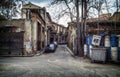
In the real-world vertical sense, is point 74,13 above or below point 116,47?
above

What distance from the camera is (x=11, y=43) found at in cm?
1994

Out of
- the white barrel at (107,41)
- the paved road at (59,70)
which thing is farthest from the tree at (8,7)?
the white barrel at (107,41)

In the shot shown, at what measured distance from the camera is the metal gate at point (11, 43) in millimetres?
19781

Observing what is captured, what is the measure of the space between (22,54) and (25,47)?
3.00ft

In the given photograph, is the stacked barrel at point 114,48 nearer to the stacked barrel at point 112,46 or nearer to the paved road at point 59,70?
the stacked barrel at point 112,46

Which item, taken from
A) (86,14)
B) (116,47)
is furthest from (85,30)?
(116,47)

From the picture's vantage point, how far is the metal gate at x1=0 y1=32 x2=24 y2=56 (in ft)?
64.9

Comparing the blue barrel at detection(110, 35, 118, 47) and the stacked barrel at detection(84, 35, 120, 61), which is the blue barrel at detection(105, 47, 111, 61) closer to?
the stacked barrel at detection(84, 35, 120, 61)

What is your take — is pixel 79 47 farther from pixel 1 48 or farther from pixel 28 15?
pixel 1 48

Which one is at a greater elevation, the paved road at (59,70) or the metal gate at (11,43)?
the metal gate at (11,43)

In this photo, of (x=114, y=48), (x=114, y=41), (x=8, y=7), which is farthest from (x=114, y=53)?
(x=8, y=7)

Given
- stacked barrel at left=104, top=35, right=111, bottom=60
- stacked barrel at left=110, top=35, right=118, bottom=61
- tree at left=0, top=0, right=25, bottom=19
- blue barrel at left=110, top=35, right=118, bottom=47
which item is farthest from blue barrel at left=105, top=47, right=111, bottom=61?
tree at left=0, top=0, right=25, bottom=19

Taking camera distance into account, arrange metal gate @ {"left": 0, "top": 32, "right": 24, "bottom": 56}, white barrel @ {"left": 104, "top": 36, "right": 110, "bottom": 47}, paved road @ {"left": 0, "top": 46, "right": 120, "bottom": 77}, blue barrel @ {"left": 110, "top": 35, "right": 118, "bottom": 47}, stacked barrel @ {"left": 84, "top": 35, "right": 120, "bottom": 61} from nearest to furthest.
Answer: paved road @ {"left": 0, "top": 46, "right": 120, "bottom": 77}, stacked barrel @ {"left": 84, "top": 35, "right": 120, "bottom": 61}, blue barrel @ {"left": 110, "top": 35, "right": 118, "bottom": 47}, white barrel @ {"left": 104, "top": 36, "right": 110, "bottom": 47}, metal gate @ {"left": 0, "top": 32, "right": 24, "bottom": 56}

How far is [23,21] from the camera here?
20.4 metres
